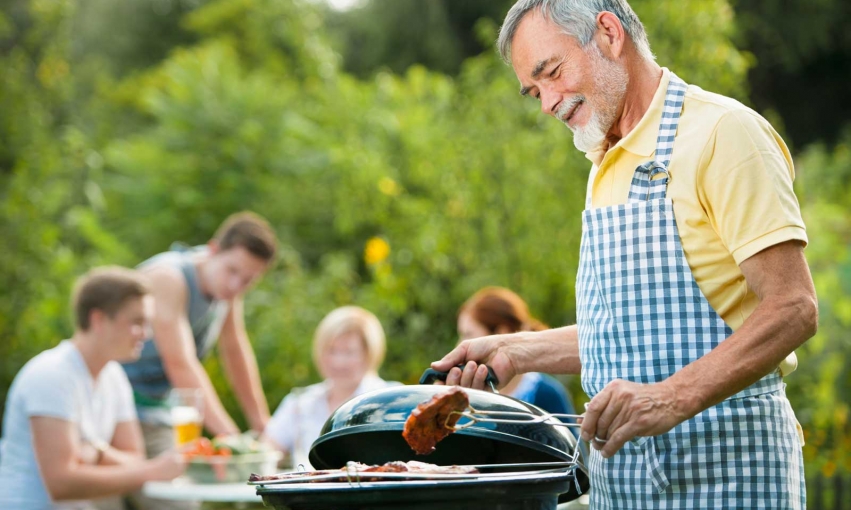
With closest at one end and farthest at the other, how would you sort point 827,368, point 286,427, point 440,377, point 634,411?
point 634,411 → point 440,377 → point 286,427 → point 827,368

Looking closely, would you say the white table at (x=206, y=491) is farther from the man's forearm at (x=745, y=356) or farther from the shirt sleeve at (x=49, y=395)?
the man's forearm at (x=745, y=356)

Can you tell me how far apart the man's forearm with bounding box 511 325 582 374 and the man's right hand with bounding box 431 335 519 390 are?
24 mm

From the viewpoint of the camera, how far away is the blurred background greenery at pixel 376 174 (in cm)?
618

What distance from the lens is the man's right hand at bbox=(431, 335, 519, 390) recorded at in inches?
91.5

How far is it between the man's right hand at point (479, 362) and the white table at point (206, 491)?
1.81 metres

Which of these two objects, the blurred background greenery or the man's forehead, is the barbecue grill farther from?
the blurred background greenery

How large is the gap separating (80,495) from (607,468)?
104 inches

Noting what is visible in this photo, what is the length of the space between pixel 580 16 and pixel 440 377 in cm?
91

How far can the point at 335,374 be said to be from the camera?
512cm

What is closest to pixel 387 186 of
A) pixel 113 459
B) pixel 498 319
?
pixel 498 319

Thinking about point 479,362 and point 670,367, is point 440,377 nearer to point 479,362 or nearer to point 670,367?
point 479,362

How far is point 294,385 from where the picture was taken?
690cm

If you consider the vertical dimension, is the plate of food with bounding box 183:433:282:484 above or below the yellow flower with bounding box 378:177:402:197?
below

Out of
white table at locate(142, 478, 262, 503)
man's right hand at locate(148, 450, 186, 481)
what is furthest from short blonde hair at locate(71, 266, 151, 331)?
white table at locate(142, 478, 262, 503)
